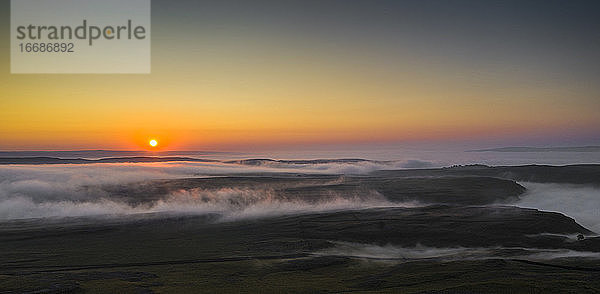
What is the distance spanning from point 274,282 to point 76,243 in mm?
112727

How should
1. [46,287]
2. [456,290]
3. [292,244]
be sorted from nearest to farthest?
[456,290] < [46,287] < [292,244]

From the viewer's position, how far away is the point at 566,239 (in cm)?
17062

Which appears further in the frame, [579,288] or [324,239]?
[324,239]

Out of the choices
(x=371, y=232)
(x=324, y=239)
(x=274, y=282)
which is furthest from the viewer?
(x=371, y=232)

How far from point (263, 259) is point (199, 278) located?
30974 mm

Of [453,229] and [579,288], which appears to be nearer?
[579,288]

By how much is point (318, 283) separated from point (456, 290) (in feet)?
97.7

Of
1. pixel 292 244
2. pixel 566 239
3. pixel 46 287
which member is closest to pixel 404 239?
pixel 292 244

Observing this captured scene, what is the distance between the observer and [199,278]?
112 m

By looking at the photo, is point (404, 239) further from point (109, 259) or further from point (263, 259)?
point (109, 259)

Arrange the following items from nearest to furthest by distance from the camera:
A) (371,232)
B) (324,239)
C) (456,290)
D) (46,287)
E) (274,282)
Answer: (456,290) → (46,287) → (274,282) → (324,239) → (371,232)

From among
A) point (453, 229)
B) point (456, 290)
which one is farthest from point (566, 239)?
point (456, 290)

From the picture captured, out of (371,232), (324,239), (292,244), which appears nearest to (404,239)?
(371,232)

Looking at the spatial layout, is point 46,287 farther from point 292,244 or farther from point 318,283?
point 292,244
